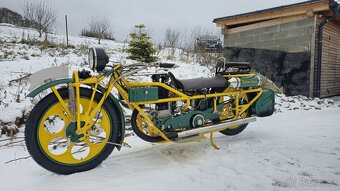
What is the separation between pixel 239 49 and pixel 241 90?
7725mm

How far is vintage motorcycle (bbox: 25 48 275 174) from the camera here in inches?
95.9

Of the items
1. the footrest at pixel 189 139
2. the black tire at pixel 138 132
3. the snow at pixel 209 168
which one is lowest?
the snow at pixel 209 168

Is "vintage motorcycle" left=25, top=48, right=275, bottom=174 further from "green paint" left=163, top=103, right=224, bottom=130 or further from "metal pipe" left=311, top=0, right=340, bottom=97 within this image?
"metal pipe" left=311, top=0, right=340, bottom=97

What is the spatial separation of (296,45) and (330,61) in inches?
75.5

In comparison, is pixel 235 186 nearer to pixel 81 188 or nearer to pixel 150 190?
pixel 150 190

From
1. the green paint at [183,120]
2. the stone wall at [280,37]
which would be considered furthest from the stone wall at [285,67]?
the green paint at [183,120]

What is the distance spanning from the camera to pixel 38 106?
2.34m

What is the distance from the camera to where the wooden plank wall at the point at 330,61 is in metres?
9.32

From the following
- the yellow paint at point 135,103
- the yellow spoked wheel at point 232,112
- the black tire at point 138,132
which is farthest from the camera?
the yellow spoked wheel at point 232,112

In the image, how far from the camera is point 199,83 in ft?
10.5

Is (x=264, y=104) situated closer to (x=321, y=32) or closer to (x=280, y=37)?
(x=321, y=32)

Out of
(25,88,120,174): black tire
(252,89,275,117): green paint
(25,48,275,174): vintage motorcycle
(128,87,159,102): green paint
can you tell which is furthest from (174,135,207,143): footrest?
(252,89,275,117): green paint

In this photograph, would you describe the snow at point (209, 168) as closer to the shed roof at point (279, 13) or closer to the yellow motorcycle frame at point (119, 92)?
the yellow motorcycle frame at point (119, 92)

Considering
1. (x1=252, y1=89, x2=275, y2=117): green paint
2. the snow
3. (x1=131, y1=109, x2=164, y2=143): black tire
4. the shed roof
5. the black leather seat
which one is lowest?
the snow
